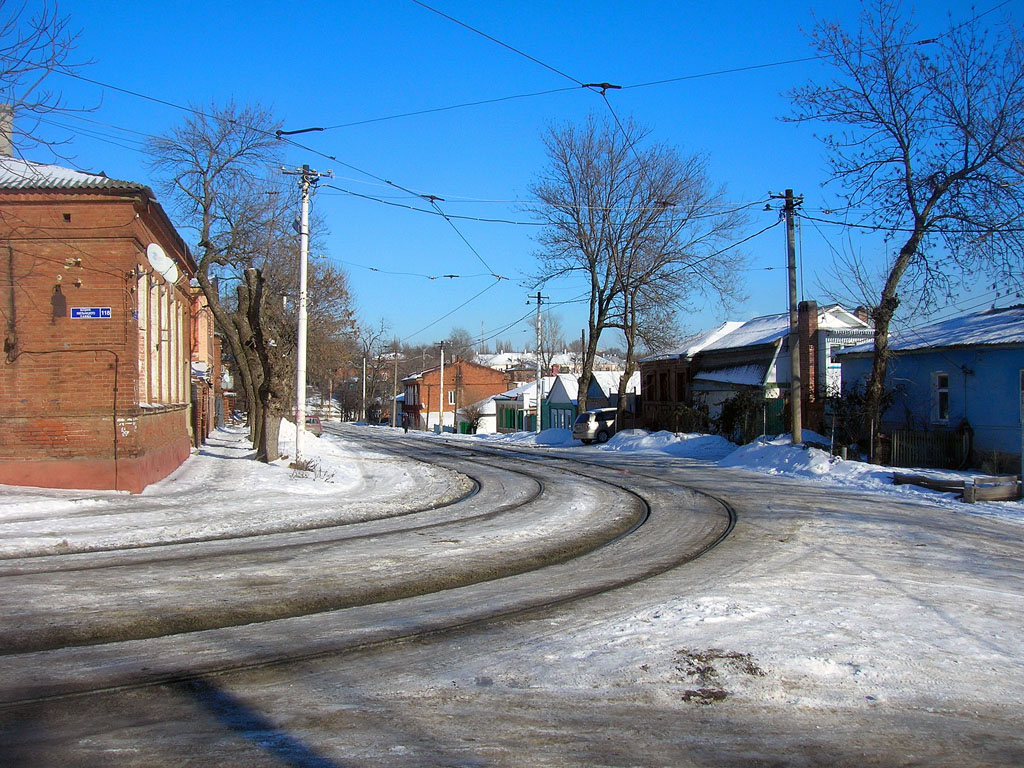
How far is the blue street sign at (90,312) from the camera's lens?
49.2ft

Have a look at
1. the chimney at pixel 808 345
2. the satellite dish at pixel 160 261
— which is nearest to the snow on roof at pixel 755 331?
the chimney at pixel 808 345

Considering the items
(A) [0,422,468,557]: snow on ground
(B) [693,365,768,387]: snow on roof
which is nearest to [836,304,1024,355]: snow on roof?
(B) [693,365,768,387]: snow on roof

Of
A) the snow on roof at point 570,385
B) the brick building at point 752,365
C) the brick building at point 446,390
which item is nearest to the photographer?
the brick building at point 752,365

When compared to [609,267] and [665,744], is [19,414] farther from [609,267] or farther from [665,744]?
[609,267]

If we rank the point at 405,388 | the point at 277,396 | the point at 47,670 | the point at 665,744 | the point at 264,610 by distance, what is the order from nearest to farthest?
the point at 665,744 → the point at 47,670 → the point at 264,610 → the point at 277,396 → the point at 405,388

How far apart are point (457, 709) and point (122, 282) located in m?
13.0

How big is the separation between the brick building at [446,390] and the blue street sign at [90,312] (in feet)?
228

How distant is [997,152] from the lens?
19.7 meters

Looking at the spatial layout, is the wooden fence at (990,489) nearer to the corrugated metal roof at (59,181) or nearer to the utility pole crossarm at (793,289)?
the utility pole crossarm at (793,289)

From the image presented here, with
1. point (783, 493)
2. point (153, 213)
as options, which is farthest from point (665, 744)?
point (153, 213)

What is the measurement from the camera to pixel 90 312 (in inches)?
592

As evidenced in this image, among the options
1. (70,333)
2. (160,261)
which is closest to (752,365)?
(160,261)

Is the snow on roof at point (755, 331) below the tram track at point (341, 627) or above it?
above

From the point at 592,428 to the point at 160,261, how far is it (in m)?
26.0
